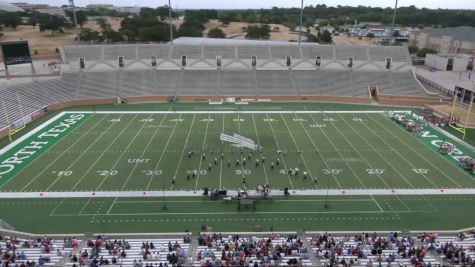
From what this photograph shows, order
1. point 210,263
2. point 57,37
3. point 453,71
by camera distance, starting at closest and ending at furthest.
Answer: point 210,263, point 453,71, point 57,37

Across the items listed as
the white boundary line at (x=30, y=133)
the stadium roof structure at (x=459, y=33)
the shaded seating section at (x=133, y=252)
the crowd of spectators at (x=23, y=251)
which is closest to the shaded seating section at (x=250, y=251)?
the shaded seating section at (x=133, y=252)

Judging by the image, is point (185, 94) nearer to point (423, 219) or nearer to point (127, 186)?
point (127, 186)

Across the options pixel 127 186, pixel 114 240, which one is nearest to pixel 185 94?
pixel 127 186

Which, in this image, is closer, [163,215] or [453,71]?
[163,215]

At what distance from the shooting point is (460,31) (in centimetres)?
7638

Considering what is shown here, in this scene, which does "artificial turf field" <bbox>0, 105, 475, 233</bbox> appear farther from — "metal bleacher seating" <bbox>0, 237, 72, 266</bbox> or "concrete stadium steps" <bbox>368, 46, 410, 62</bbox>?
"concrete stadium steps" <bbox>368, 46, 410, 62</bbox>

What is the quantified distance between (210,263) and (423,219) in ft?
38.9

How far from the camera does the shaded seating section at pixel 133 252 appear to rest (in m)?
14.8

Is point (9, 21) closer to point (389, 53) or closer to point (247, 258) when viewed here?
point (389, 53)

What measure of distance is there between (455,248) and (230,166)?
14.2 m

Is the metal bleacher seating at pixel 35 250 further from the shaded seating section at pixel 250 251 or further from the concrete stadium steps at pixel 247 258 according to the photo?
the shaded seating section at pixel 250 251

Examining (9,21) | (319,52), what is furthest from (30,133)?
(9,21)

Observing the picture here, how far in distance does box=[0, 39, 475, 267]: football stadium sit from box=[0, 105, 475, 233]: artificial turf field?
0.12 metres

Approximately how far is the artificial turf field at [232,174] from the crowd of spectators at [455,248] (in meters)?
2.19
